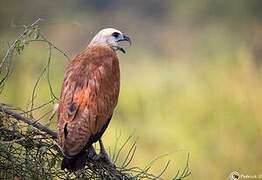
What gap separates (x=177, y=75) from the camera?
12.2 m

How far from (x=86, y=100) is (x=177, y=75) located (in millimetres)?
7342

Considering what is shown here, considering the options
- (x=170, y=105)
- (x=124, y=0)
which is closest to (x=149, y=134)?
(x=170, y=105)

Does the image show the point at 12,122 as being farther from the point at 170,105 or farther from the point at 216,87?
the point at 216,87

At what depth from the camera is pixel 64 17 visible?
49.1ft

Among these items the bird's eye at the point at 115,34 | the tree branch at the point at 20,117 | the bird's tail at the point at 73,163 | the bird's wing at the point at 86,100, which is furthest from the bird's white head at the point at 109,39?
the tree branch at the point at 20,117

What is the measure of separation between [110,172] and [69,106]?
0.56 m

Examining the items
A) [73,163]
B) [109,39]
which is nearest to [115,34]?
[109,39]

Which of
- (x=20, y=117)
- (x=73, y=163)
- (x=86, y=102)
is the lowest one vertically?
(x=73, y=163)

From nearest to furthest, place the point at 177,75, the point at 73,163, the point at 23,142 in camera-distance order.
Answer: the point at 23,142 → the point at 73,163 → the point at 177,75

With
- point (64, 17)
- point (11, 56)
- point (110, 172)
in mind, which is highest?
point (64, 17)

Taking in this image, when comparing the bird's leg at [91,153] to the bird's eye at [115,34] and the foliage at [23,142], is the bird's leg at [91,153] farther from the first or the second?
the bird's eye at [115,34]

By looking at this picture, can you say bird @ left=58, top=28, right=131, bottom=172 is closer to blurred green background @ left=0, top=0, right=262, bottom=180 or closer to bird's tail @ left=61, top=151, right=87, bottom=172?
bird's tail @ left=61, top=151, right=87, bottom=172

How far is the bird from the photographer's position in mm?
4559

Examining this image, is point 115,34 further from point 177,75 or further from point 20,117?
point 177,75
